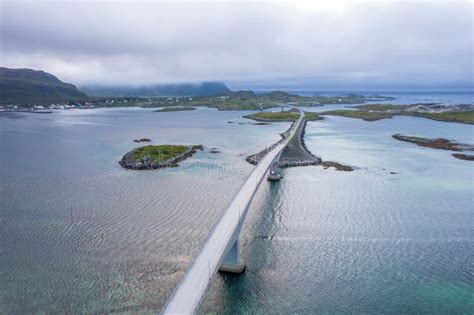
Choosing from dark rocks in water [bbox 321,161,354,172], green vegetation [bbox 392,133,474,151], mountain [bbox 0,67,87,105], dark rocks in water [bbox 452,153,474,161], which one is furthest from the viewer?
mountain [bbox 0,67,87,105]

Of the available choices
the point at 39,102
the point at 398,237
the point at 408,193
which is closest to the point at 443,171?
the point at 408,193

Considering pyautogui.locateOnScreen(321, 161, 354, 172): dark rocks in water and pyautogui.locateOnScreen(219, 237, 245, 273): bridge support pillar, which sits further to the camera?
pyautogui.locateOnScreen(321, 161, 354, 172): dark rocks in water

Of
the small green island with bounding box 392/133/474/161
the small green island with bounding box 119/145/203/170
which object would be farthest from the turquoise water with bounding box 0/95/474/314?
the small green island with bounding box 392/133/474/161

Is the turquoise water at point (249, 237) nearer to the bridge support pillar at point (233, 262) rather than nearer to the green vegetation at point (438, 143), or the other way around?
the bridge support pillar at point (233, 262)

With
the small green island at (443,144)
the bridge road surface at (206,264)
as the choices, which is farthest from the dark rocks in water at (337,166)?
the bridge road surface at (206,264)

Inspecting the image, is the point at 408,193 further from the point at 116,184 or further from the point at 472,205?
the point at 116,184

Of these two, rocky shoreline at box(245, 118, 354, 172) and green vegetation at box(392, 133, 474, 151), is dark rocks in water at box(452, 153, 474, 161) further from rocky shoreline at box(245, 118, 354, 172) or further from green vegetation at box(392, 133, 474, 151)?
rocky shoreline at box(245, 118, 354, 172)
